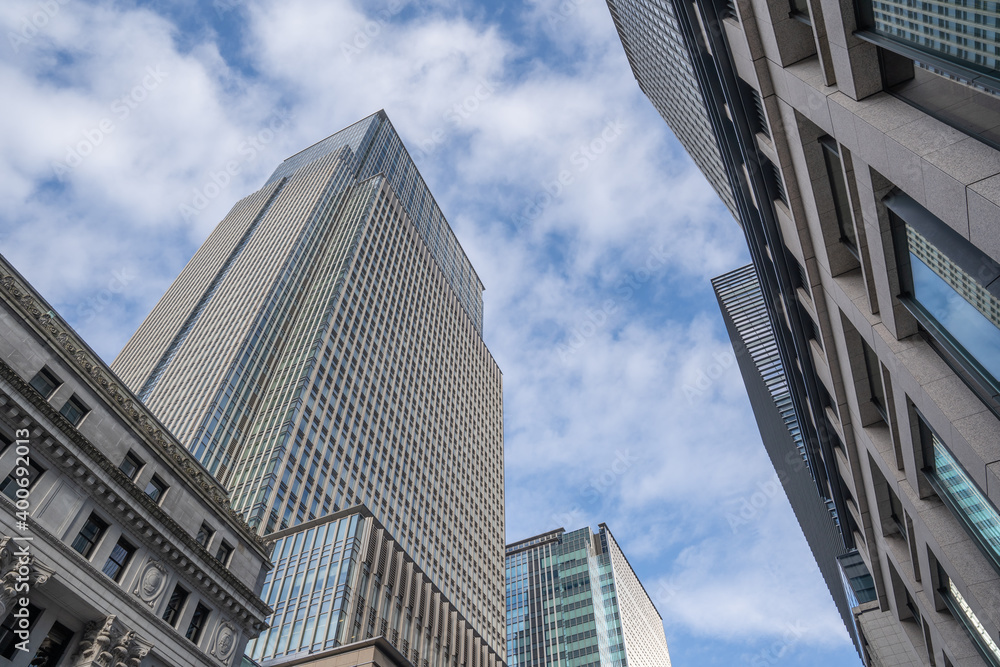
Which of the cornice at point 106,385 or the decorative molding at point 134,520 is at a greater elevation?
the cornice at point 106,385

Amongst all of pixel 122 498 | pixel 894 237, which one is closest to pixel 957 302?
pixel 894 237

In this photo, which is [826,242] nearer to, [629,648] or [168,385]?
[168,385]

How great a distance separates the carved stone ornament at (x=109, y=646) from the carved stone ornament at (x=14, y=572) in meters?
2.86

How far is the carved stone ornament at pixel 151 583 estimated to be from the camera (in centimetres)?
2416

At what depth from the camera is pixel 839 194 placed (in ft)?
68.7

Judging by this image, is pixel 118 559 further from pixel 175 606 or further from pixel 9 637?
pixel 9 637

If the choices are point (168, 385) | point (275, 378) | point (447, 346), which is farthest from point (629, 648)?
point (168, 385)

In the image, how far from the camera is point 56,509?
2188 cm

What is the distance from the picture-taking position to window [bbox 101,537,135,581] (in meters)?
23.4

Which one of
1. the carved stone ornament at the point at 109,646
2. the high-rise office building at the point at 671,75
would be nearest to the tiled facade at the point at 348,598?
the carved stone ornament at the point at 109,646

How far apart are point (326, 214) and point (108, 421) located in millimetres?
89763

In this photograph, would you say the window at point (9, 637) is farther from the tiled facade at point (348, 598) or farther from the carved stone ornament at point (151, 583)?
the tiled facade at point (348, 598)

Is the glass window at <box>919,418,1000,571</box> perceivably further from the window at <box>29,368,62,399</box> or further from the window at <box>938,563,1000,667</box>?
the window at <box>29,368,62,399</box>

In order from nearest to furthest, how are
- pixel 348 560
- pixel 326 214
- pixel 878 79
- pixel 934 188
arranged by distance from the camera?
pixel 934 188 → pixel 878 79 → pixel 348 560 → pixel 326 214
